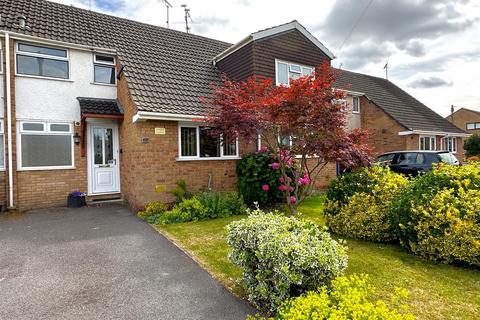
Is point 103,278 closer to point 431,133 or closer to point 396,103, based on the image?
point 431,133

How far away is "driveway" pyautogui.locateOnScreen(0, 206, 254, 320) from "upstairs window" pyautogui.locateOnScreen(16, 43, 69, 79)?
Answer: 5.18m

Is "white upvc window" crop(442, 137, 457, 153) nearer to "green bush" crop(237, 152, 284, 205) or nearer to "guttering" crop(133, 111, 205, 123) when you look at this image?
"green bush" crop(237, 152, 284, 205)


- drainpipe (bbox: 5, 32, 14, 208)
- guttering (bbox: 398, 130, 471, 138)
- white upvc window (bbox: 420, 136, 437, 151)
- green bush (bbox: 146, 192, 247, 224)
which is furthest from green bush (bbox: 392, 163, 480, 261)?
white upvc window (bbox: 420, 136, 437, 151)

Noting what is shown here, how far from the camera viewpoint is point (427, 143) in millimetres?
19984

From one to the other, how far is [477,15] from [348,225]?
5758 millimetres

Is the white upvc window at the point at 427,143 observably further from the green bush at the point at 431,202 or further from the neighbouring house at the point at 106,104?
the green bush at the point at 431,202

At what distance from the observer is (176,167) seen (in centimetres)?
885

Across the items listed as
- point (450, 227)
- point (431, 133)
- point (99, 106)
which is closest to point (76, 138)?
point (99, 106)

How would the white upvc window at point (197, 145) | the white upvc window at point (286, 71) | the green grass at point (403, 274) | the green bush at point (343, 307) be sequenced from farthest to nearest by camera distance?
the white upvc window at point (286, 71)
the white upvc window at point (197, 145)
the green grass at point (403, 274)
the green bush at point (343, 307)

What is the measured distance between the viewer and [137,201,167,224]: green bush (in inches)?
305

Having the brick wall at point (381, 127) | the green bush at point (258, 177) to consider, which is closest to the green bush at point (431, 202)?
the green bush at point (258, 177)

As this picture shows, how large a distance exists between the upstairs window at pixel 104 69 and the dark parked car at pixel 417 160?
1165 cm

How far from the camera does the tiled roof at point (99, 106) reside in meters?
9.35

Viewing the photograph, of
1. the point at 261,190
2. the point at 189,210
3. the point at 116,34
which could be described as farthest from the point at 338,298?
the point at 116,34
